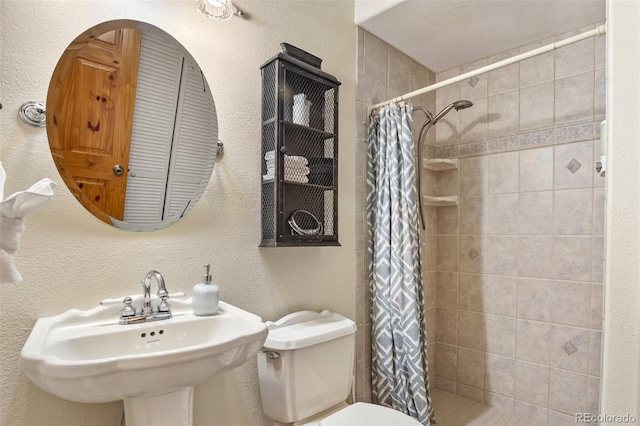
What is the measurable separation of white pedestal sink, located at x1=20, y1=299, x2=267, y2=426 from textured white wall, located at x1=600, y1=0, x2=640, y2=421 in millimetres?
887

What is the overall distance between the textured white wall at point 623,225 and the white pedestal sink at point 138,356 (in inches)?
34.9

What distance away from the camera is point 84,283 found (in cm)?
116

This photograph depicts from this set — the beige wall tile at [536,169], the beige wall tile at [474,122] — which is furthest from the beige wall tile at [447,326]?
the beige wall tile at [474,122]

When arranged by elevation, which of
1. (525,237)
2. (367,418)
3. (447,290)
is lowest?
(367,418)

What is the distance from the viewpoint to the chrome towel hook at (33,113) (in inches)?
41.6

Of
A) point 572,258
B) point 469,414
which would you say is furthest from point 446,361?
point 572,258

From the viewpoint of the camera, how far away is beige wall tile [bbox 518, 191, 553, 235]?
6.80ft

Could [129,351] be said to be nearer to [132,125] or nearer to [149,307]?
[149,307]

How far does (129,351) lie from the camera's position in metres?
1.12

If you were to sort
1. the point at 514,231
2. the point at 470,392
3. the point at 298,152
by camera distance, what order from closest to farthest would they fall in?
the point at 298,152
the point at 514,231
the point at 470,392

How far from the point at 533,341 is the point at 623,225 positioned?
1541mm

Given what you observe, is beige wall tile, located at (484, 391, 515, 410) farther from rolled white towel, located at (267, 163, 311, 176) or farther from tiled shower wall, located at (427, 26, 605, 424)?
rolled white towel, located at (267, 163, 311, 176)

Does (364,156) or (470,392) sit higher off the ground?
(364,156)

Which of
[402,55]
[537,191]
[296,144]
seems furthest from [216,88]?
[537,191]
